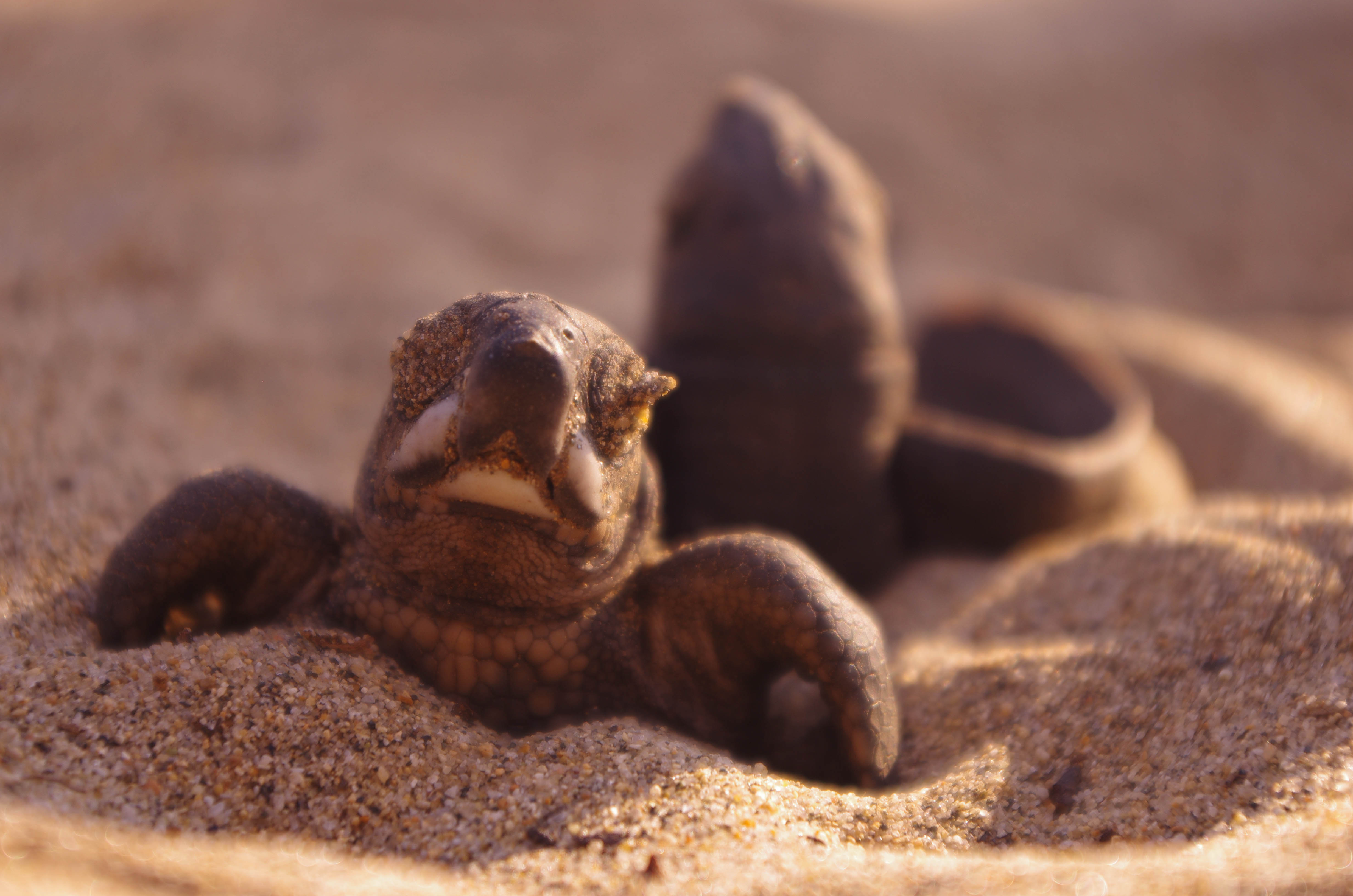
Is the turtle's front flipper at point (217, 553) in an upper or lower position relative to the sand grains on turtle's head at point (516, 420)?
lower

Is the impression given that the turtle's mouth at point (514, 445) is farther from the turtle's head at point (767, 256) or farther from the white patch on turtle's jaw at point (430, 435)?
the turtle's head at point (767, 256)

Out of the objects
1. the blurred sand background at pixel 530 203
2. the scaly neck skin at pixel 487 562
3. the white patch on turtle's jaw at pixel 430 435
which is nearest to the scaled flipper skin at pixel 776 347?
the blurred sand background at pixel 530 203

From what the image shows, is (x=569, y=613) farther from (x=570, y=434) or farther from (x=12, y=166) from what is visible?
(x=12, y=166)

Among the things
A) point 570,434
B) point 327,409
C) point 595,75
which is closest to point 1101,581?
point 570,434

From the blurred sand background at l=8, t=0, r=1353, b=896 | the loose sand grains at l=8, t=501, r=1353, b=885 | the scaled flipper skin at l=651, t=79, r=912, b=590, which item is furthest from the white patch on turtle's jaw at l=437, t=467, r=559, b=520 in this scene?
the scaled flipper skin at l=651, t=79, r=912, b=590

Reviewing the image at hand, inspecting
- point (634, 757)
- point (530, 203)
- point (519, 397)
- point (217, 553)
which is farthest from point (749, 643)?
point (530, 203)
